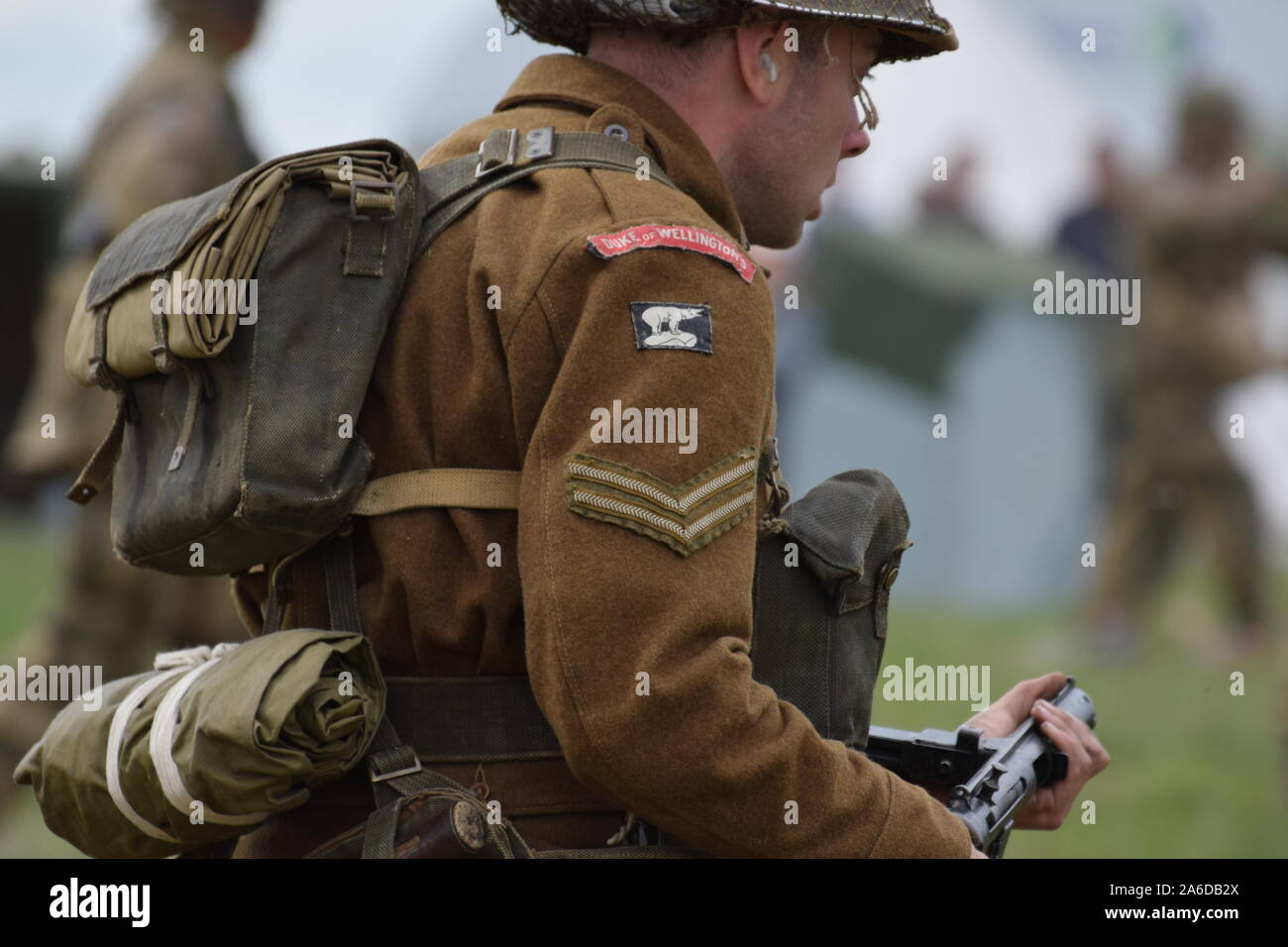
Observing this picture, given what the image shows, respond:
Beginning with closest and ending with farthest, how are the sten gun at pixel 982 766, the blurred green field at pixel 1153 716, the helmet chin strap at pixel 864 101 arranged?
the sten gun at pixel 982 766 → the helmet chin strap at pixel 864 101 → the blurred green field at pixel 1153 716

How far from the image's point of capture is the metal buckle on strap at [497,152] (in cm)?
245

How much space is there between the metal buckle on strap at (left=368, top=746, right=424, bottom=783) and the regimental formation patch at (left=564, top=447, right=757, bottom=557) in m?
0.46

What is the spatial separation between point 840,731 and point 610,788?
18.0 inches

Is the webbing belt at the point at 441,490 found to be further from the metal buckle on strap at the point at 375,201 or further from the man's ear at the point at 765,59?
the man's ear at the point at 765,59

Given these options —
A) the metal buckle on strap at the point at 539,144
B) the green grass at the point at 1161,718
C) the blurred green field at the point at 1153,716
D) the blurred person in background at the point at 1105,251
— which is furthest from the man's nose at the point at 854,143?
the blurred person in background at the point at 1105,251

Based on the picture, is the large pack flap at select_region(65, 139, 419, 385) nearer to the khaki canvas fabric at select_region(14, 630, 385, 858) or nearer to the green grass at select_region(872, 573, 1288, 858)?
the khaki canvas fabric at select_region(14, 630, 385, 858)

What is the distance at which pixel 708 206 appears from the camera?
2.58 m

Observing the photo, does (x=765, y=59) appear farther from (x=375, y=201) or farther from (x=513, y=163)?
(x=375, y=201)

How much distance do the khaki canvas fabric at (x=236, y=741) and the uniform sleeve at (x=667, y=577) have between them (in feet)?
0.91
